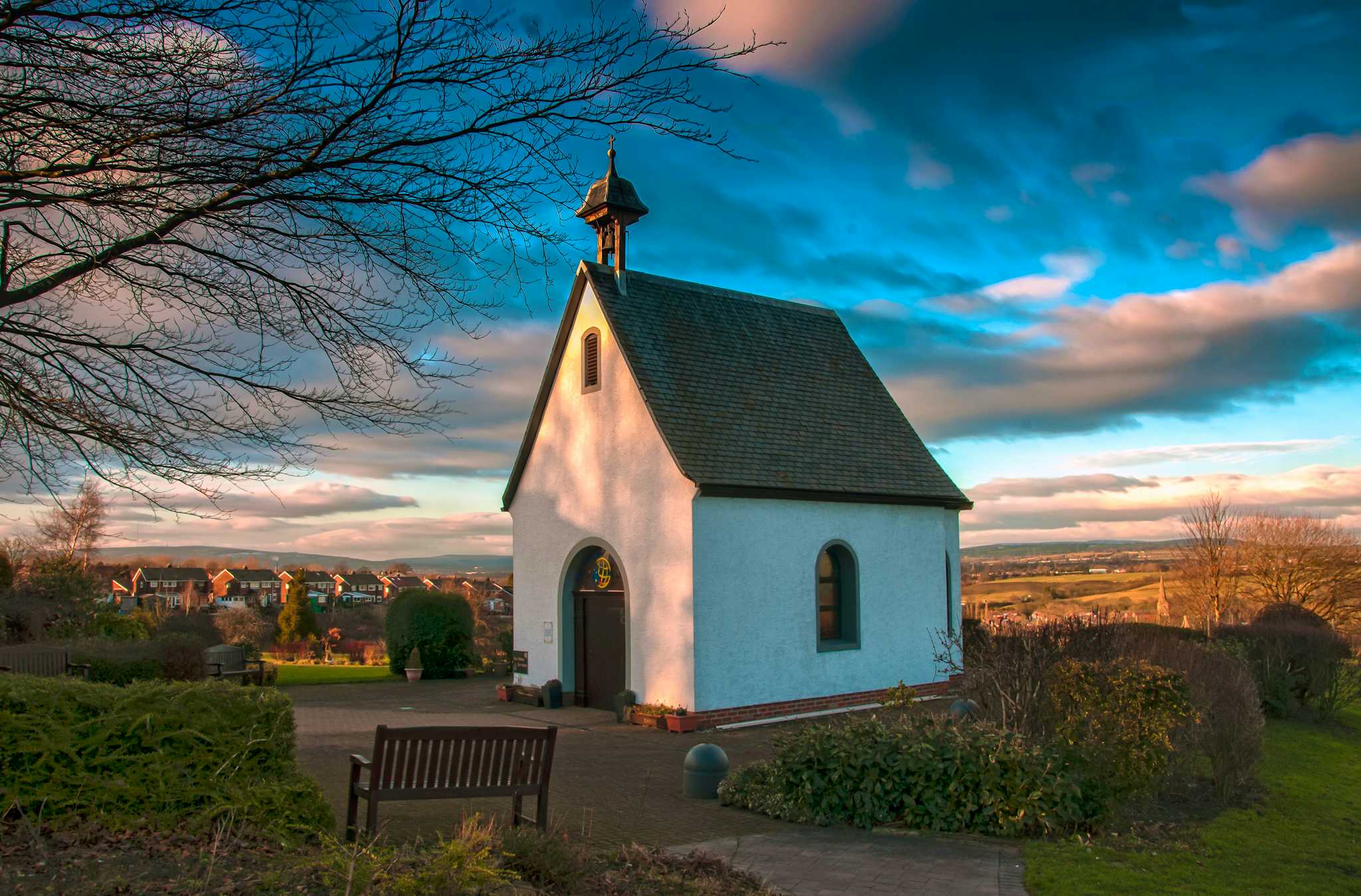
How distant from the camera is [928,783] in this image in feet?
31.4

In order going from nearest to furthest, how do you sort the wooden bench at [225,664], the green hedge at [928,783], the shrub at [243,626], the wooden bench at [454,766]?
1. the wooden bench at [454,766]
2. the green hedge at [928,783]
3. the wooden bench at [225,664]
4. the shrub at [243,626]

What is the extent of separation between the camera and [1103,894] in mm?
7371

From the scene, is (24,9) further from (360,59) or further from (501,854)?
(501,854)

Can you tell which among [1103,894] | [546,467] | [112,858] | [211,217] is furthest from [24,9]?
[546,467]

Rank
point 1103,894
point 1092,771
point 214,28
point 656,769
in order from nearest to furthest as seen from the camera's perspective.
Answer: point 214,28 < point 1103,894 < point 1092,771 < point 656,769

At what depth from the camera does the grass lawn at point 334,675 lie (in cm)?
2462

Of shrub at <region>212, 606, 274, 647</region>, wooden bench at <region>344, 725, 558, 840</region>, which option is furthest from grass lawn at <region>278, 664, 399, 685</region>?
wooden bench at <region>344, 725, 558, 840</region>

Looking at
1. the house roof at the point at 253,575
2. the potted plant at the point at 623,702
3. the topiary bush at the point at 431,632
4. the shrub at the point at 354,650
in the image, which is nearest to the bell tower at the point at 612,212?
the potted plant at the point at 623,702

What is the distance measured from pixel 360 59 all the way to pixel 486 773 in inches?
215

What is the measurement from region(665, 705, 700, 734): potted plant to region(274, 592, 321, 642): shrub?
24.0m

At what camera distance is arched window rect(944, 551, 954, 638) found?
69.3 feet

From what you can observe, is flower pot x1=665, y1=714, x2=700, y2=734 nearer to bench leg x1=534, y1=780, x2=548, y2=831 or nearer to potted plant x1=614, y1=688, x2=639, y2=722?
potted plant x1=614, y1=688, x2=639, y2=722

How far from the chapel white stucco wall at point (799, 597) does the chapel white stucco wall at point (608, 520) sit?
0.49 meters

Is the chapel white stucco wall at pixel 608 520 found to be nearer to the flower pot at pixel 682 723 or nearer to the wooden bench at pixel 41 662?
the flower pot at pixel 682 723
